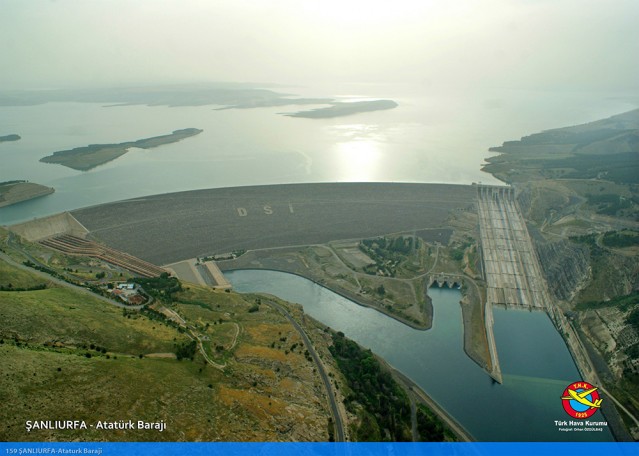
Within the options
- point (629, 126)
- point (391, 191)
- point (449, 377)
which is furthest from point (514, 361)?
point (629, 126)

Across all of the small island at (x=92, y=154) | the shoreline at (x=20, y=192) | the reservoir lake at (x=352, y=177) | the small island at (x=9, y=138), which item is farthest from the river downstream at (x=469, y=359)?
the small island at (x=9, y=138)

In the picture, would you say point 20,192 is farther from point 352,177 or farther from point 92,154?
point 352,177

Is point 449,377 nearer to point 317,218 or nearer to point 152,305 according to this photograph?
point 152,305

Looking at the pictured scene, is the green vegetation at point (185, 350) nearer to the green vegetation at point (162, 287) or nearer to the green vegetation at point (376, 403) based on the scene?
the green vegetation at point (162, 287)

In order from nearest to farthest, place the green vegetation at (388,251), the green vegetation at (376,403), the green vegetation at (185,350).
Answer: the green vegetation at (376,403)
the green vegetation at (185,350)
the green vegetation at (388,251)

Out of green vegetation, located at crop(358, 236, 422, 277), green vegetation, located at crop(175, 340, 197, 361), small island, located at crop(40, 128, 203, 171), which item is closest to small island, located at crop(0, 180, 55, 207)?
small island, located at crop(40, 128, 203, 171)

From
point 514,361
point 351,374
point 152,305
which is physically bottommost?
point 514,361

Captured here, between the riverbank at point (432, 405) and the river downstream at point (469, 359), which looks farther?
the river downstream at point (469, 359)
